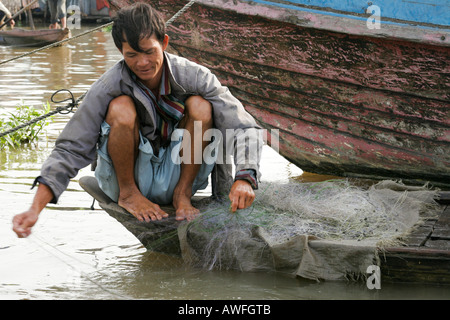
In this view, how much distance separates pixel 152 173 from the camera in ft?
11.1

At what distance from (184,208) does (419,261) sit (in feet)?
3.68

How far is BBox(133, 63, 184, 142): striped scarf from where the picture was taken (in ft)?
10.7

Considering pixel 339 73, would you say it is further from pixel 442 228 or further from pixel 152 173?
pixel 152 173

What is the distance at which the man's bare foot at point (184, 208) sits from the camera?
3.26 metres

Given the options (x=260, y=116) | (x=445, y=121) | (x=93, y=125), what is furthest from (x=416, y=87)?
(x=93, y=125)

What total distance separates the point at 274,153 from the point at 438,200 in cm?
233

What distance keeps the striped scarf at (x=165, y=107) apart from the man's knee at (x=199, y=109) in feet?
0.23

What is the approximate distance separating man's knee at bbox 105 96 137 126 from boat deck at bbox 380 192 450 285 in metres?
1.30

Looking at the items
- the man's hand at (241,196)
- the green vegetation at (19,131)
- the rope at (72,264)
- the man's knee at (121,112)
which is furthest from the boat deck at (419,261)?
the green vegetation at (19,131)

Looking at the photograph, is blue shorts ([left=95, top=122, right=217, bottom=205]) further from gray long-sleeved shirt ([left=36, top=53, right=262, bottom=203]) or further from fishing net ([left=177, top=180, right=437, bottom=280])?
fishing net ([left=177, top=180, right=437, bottom=280])
